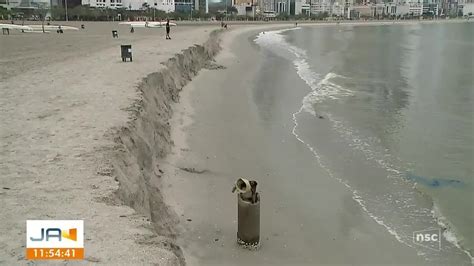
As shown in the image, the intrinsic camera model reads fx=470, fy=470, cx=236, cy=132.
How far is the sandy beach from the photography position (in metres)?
5.80

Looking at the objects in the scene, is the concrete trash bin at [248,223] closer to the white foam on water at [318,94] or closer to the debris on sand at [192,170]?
the white foam on water at [318,94]

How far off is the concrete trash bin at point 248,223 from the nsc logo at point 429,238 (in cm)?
272

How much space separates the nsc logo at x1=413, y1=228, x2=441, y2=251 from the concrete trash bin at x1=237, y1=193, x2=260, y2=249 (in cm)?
272

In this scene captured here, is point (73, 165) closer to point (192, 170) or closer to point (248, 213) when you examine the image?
point (248, 213)

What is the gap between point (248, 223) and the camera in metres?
6.96

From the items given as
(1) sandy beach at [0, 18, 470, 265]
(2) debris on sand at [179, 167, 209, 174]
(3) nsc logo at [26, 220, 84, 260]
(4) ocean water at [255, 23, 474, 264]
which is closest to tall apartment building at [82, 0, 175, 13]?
(4) ocean water at [255, 23, 474, 264]

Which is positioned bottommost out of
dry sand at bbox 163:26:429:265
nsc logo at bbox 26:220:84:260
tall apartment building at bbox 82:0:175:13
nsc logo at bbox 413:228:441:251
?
nsc logo at bbox 413:228:441:251

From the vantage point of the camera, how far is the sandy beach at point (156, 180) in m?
5.80

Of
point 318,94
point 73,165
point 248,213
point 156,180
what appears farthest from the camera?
point 318,94

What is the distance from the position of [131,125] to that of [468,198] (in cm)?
701

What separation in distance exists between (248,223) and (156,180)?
2.96 m

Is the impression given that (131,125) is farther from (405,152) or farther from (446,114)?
(446,114)

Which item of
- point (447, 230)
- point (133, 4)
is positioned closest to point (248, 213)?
point (447, 230)

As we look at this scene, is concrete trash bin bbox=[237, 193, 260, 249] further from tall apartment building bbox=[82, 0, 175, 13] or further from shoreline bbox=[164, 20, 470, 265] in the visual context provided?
tall apartment building bbox=[82, 0, 175, 13]
